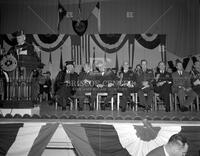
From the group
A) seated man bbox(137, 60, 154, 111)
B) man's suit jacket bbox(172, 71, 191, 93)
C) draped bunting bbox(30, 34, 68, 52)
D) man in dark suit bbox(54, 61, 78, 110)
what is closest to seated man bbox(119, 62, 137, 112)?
seated man bbox(137, 60, 154, 111)

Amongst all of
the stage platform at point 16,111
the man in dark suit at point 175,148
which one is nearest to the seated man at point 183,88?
the stage platform at point 16,111

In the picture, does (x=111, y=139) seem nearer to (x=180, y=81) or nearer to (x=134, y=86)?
(x=134, y=86)

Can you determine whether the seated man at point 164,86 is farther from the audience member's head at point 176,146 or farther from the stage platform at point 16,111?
the audience member's head at point 176,146

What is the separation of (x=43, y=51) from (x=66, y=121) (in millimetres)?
5568

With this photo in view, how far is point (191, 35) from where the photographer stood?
32.7ft

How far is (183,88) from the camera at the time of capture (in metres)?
7.08

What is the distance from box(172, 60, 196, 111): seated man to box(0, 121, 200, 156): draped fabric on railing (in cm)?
173

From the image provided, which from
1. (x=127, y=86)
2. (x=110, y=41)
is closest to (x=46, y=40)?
(x=110, y=41)

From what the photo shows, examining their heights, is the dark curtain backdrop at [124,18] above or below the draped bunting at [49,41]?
above

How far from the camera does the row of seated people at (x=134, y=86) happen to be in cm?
702

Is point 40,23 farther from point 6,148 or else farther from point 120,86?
point 6,148

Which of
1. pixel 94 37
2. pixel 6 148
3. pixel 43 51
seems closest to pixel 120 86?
pixel 6 148

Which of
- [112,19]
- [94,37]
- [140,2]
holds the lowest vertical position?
[94,37]

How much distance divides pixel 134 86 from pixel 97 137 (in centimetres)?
230
